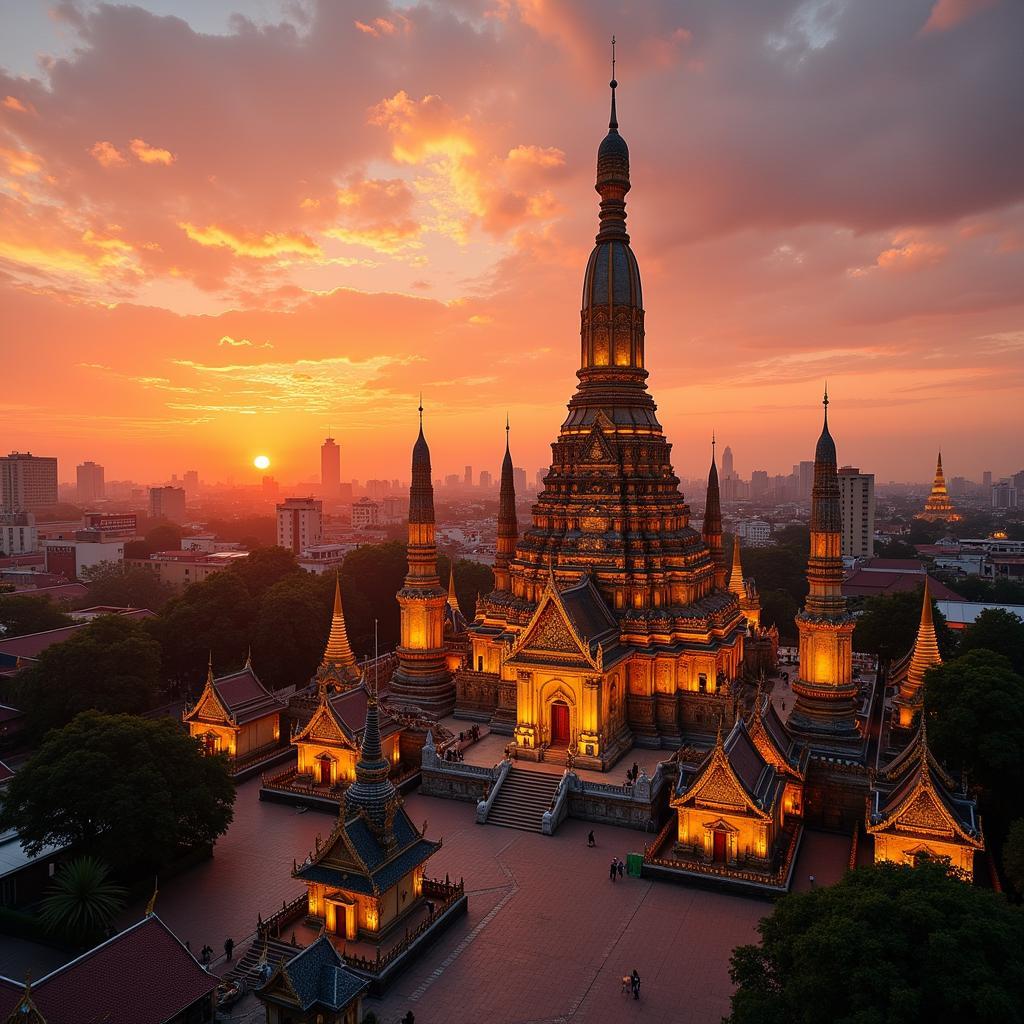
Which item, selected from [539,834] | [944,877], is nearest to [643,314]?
[539,834]

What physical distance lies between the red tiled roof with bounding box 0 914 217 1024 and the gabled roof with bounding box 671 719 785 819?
45.6 feet

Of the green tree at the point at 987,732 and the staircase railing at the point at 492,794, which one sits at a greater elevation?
the green tree at the point at 987,732

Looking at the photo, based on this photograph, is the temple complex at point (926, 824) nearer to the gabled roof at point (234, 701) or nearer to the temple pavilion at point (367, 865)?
the temple pavilion at point (367, 865)

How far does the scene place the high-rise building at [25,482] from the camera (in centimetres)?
15100

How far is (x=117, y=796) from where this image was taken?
20.8 metres

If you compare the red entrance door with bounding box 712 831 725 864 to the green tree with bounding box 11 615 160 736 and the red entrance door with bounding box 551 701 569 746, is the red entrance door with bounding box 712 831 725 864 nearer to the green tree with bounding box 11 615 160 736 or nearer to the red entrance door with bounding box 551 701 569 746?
the red entrance door with bounding box 551 701 569 746

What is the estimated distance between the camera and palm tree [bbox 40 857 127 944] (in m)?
18.5

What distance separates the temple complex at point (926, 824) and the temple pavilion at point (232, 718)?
23.2m

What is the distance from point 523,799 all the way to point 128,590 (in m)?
45.8

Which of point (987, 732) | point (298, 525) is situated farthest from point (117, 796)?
point (298, 525)

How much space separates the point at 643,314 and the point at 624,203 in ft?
18.3

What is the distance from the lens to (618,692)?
102 ft

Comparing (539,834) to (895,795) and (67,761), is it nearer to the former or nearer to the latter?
(895,795)

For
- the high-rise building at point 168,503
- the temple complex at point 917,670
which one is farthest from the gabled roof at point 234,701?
the high-rise building at point 168,503
